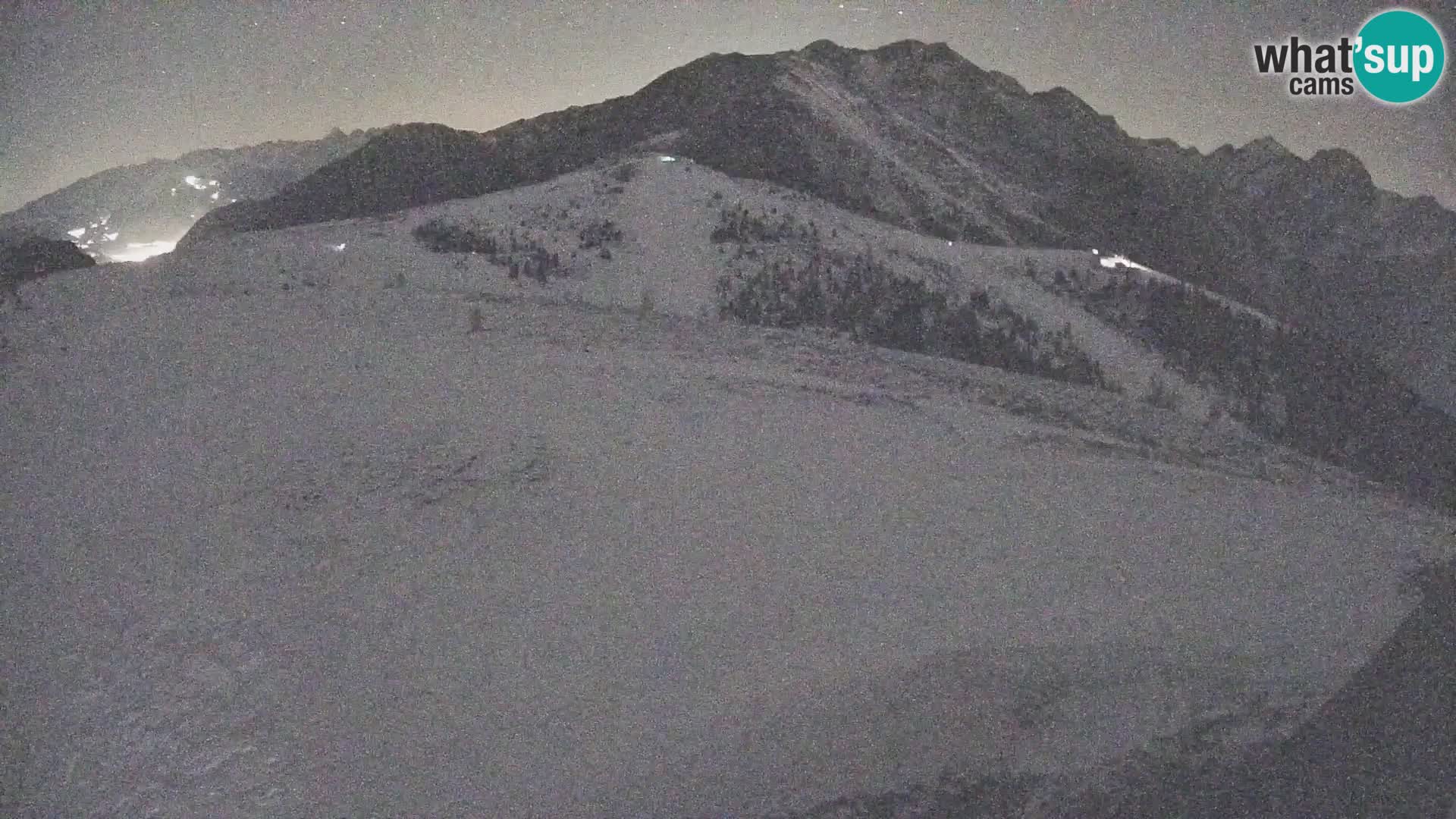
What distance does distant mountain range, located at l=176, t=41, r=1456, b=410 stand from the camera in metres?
34.6

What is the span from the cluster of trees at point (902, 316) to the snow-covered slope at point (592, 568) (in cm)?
384

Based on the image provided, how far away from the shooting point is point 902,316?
1767 centimetres

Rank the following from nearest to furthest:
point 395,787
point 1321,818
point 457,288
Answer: point 395,787 → point 1321,818 → point 457,288

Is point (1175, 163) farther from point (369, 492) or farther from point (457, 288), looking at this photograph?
point (369, 492)

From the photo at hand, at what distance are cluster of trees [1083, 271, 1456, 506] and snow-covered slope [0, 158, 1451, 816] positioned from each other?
Answer: 5288 millimetres

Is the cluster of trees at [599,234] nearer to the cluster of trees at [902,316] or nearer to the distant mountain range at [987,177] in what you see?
the cluster of trees at [902,316]

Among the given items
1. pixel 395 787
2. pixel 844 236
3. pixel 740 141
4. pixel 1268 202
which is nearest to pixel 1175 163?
pixel 1268 202

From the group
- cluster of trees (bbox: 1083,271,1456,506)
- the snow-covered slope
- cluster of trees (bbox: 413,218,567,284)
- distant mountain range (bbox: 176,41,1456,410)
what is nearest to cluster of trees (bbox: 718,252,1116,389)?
cluster of trees (bbox: 1083,271,1456,506)

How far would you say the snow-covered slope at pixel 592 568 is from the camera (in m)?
5.59

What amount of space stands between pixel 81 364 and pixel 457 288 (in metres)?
5.90

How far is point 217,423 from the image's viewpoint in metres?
8.98

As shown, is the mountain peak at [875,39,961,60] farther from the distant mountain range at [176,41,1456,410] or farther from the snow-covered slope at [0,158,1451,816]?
the snow-covered slope at [0,158,1451,816]

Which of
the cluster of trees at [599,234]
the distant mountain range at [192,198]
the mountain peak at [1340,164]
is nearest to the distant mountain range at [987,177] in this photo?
the mountain peak at [1340,164]

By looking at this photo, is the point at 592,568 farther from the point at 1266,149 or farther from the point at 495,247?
the point at 1266,149
